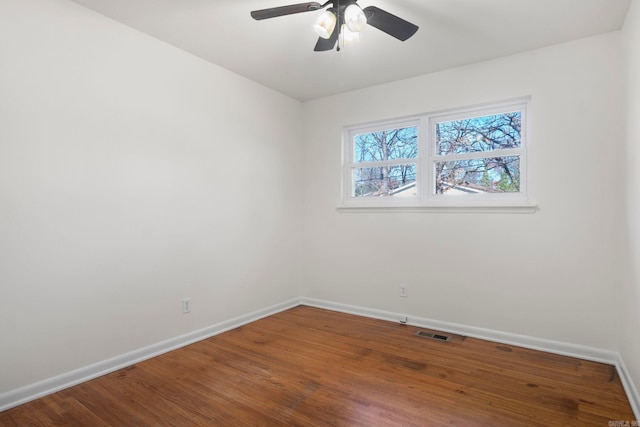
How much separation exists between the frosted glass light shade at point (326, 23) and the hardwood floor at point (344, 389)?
7.08ft

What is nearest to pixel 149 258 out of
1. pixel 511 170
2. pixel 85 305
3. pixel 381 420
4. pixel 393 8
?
pixel 85 305

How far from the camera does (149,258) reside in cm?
268

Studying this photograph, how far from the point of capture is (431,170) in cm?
342

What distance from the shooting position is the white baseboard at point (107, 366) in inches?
79.4

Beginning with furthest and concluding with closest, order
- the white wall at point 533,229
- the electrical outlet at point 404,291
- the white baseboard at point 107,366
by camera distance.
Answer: the electrical outlet at point 404,291 < the white wall at point 533,229 < the white baseboard at point 107,366

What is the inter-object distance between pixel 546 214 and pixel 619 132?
2.48 ft

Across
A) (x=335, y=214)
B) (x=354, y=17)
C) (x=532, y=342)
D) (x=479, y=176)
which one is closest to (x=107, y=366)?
(x=335, y=214)

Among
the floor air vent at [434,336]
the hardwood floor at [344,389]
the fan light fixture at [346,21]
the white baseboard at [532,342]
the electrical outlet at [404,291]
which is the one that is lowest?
the floor air vent at [434,336]

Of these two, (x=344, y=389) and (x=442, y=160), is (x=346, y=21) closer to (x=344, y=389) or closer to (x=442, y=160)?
(x=442, y=160)

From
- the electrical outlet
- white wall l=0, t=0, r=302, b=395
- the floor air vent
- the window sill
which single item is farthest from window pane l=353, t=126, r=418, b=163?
the floor air vent

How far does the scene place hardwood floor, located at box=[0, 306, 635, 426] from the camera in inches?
73.9

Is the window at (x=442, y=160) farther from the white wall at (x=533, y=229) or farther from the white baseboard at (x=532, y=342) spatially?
the white baseboard at (x=532, y=342)

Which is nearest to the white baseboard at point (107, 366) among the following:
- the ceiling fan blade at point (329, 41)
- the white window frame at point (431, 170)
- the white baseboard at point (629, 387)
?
the white window frame at point (431, 170)

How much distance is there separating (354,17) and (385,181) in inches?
83.2
